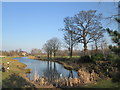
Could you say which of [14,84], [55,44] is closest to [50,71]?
[14,84]

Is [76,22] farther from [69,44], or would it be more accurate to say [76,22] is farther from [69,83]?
[69,83]

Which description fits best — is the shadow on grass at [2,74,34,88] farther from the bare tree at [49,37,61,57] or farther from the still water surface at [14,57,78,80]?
the bare tree at [49,37,61,57]

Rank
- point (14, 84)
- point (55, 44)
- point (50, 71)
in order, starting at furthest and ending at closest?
point (55, 44) < point (50, 71) < point (14, 84)

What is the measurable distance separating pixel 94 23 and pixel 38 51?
54.1 metres

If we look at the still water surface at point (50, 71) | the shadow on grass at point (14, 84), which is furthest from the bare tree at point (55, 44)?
the shadow on grass at point (14, 84)

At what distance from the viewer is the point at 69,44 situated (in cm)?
2775

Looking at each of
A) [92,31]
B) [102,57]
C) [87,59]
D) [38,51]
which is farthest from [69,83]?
[38,51]

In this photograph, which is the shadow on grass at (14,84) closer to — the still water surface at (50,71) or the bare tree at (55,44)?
the still water surface at (50,71)

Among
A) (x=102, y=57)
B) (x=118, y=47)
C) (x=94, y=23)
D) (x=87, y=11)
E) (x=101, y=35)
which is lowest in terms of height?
(x=102, y=57)

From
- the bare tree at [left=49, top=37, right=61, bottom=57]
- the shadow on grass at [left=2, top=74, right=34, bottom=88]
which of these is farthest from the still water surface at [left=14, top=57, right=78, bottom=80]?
the bare tree at [left=49, top=37, right=61, bottom=57]

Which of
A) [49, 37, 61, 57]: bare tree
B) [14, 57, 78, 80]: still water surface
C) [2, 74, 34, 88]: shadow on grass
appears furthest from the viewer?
[49, 37, 61, 57]: bare tree

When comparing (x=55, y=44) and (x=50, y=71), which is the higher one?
(x=55, y=44)

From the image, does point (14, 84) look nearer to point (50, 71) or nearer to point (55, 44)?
point (50, 71)

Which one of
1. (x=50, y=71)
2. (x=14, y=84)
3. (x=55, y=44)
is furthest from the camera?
(x=55, y=44)
